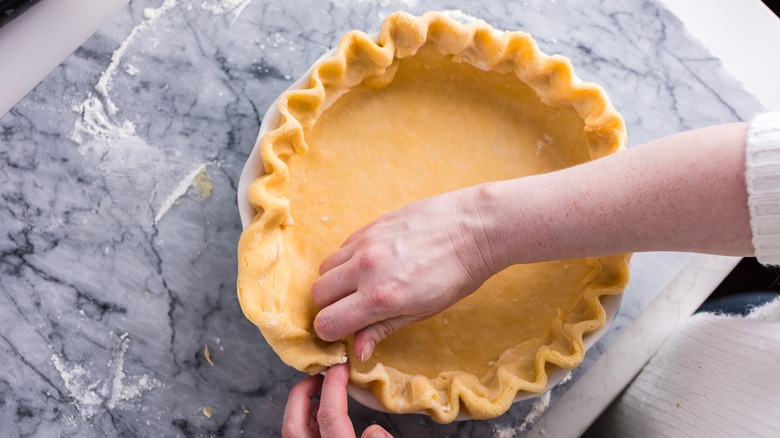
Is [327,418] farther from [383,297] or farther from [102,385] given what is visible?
[102,385]

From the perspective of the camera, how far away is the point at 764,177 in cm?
74

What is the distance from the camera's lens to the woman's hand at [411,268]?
0.91 metres

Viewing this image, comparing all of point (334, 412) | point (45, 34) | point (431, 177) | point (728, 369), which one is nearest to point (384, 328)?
point (334, 412)

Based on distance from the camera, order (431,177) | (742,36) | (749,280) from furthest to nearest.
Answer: (749,280) < (742,36) < (431,177)

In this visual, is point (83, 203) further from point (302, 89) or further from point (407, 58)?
point (407, 58)

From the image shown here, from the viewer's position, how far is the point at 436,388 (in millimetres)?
974

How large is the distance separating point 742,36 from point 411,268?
0.88m

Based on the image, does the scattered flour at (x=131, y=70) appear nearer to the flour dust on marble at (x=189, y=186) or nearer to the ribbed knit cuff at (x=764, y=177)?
the flour dust on marble at (x=189, y=186)

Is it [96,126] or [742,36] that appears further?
[742,36]

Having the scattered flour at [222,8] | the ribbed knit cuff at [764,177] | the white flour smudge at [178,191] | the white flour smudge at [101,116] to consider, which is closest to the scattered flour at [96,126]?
the white flour smudge at [101,116]

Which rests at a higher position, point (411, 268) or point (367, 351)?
point (411, 268)

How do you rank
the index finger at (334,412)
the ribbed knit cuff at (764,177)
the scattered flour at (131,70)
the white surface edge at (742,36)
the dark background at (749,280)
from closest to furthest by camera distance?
the ribbed knit cuff at (764,177)
the index finger at (334,412)
the scattered flour at (131,70)
the white surface edge at (742,36)
the dark background at (749,280)

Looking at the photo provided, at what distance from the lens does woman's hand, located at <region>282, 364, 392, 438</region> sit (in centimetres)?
89

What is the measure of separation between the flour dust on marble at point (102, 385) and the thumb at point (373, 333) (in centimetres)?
38
